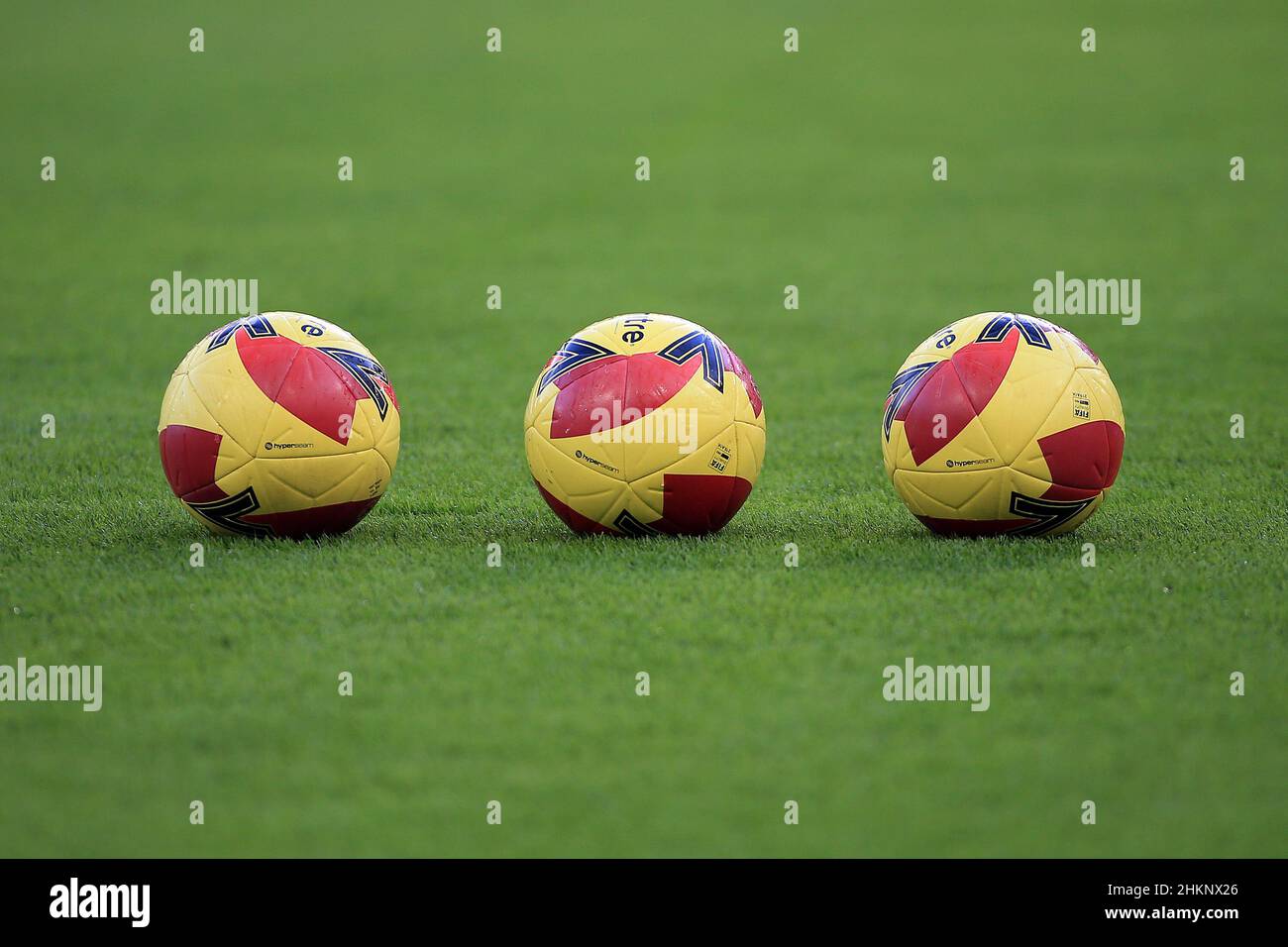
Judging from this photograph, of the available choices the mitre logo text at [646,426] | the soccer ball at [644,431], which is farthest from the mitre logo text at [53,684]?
the mitre logo text at [646,426]

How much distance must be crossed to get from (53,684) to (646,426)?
12.6ft

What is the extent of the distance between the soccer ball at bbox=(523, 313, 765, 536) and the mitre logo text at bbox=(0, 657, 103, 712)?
329 centimetres

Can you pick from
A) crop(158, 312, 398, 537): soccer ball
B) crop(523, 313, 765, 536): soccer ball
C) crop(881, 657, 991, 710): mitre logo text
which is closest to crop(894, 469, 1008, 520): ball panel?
crop(523, 313, 765, 536): soccer ball

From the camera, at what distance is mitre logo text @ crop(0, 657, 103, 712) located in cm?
755

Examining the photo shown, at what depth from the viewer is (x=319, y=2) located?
1802 inches

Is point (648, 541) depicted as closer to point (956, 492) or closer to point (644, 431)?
point (644, 431)

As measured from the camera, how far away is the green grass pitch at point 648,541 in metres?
6.49

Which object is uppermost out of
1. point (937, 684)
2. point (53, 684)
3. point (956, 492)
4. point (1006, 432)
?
point (1006, 432)

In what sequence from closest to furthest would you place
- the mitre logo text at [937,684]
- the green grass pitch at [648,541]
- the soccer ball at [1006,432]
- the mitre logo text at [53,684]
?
the green grass pitch at [648,541] → the mitre logo text at [937,684] → the mitre logo text at [53,684] → the soccer ball at [1006,432]

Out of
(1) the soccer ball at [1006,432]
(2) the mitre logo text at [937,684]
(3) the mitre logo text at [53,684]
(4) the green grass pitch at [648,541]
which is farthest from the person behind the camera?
(1) the soccer ball at [1006,432]

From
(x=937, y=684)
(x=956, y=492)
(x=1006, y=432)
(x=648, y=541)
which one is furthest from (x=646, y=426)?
(x=937, y=684)

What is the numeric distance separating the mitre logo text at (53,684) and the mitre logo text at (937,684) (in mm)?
3930

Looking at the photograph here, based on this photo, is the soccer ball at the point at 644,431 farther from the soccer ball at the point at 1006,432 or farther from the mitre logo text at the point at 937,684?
the mitre logo text at the point at 937,684

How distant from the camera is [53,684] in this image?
7.69 meters
